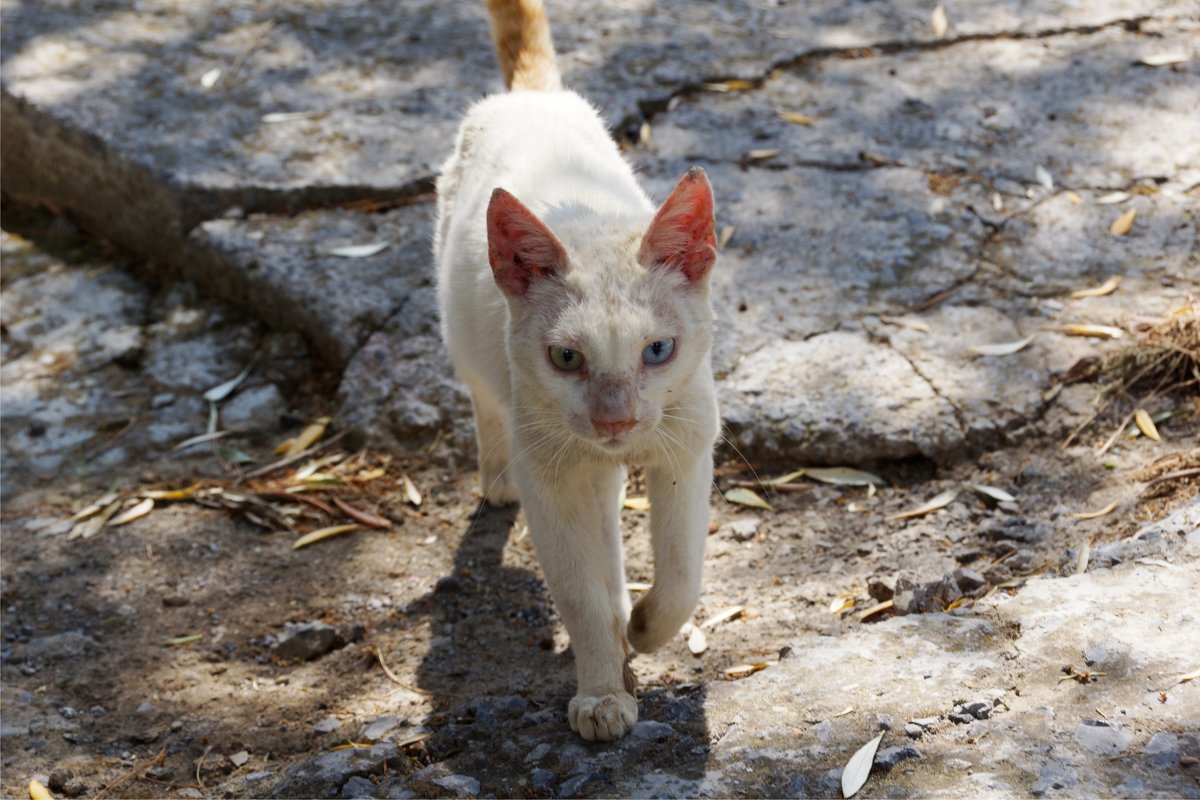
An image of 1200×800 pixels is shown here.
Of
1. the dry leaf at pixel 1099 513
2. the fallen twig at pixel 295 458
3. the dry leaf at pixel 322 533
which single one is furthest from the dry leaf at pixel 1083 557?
the fallen twig at pixel 295 458

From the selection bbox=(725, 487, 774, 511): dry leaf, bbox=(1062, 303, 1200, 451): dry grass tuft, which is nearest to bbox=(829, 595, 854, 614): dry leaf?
bbox=(725, 487, 774, 511): dry leaf

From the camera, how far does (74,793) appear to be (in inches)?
103

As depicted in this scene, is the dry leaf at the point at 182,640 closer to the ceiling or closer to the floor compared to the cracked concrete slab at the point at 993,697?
closer to the floor

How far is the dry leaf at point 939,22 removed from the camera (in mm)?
5363

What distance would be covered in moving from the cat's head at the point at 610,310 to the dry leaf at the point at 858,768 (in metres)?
0.76

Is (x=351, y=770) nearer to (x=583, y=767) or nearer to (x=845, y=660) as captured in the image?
(x=583, y=767)

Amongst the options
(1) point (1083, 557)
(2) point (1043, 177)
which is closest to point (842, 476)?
(1) point (1083, 557)

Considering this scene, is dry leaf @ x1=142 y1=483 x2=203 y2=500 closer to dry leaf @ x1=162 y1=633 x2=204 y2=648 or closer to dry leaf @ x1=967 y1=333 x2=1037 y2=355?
dry leaf @ x1=162 y1=633 x2=204 y2=648

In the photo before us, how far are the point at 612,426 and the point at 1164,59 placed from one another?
3798 millimetres

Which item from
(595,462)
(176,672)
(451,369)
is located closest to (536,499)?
(595,462)

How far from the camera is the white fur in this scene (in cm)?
248

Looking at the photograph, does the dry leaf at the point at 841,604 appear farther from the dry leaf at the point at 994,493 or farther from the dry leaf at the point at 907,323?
the dry leaf at the point at 907,323

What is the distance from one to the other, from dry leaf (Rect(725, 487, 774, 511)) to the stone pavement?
13cm

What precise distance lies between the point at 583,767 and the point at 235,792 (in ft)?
2.53
